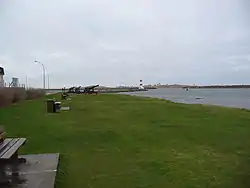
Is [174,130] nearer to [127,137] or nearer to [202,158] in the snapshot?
[127,137]

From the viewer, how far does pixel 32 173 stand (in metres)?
5.44

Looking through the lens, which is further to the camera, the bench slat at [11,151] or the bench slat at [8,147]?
the bench slat at [8,147]

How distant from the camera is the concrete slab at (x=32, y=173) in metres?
4.91

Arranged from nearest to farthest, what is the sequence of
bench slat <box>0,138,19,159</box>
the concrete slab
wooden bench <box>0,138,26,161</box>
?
the concrete slab, wooden bench <box>0,138,26,161</box>, bench slat <box>0,138,19,159</box>

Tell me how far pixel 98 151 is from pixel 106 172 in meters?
1.54

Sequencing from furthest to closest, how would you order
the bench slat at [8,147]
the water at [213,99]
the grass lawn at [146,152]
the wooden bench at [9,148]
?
the water at [213,99] < the grass lawn at [146,152] < the bench slat at [8,147] < the wooden bench at [9,148]

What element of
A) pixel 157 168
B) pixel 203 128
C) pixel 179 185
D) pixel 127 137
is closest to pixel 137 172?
pixel 157 168

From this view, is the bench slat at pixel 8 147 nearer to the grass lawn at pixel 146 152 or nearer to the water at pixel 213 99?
the grass lawn at pixel 146 152

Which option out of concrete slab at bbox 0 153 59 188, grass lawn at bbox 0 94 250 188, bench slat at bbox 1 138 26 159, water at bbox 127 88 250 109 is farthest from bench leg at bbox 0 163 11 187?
water at bbox 127 88 250 109

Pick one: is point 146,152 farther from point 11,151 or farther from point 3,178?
point 3,178

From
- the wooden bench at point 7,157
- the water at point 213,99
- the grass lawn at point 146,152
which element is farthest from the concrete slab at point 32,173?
the water at point 213,99

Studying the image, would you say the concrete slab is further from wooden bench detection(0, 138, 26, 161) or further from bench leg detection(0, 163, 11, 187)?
wooden bench detection(0, 138, 26, 161)

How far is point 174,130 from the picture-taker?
984cm

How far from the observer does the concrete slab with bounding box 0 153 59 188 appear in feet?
16.1
